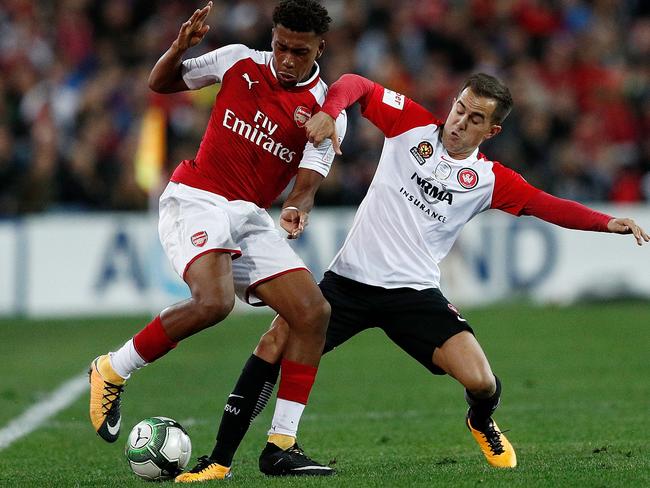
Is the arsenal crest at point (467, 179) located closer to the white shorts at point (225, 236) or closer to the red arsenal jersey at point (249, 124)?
the red arsenal jersey at point (249, 124)

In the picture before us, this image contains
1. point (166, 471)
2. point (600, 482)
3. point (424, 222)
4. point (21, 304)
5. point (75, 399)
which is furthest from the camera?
point (21, 304)

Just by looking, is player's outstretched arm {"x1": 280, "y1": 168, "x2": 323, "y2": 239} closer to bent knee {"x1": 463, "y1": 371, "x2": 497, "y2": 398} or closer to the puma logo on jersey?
the puma logo on jersey

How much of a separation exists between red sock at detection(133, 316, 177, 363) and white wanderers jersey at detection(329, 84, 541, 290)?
1.17 m

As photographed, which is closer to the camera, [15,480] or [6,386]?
[15,480]

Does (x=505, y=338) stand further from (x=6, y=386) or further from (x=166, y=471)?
(x=166, y=471)

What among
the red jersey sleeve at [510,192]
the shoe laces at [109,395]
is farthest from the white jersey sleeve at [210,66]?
the shoe laces at [109,395]

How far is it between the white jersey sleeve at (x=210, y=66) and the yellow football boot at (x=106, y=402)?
61.3 inches

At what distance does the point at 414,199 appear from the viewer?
6.85 metres

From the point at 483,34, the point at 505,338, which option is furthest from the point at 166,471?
the point at 483,34

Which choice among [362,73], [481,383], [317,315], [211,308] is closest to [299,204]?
[317,315]

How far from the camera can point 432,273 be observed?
6.89m

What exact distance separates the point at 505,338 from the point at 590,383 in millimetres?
2993

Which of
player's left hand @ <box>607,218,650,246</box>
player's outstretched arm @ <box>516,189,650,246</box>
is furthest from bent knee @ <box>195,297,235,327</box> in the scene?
player's left hand @ <box>607,218,650,246</box>

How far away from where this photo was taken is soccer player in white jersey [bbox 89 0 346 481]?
20.5 feet
